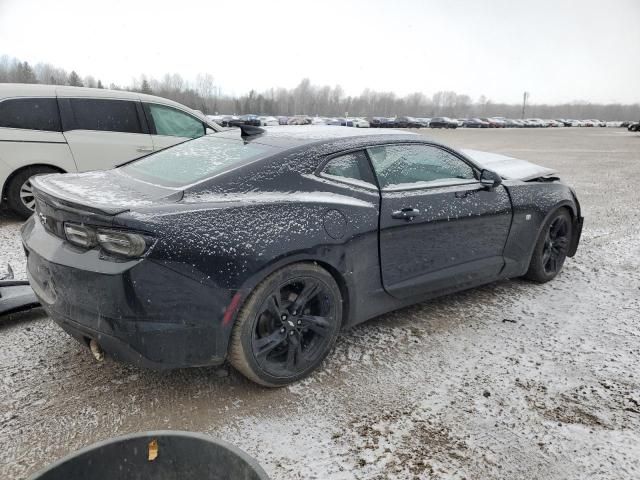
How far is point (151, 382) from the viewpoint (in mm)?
2879

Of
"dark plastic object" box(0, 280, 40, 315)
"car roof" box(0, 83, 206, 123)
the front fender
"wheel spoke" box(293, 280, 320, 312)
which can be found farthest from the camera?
"car roof" box(0, 83, 206, 123)

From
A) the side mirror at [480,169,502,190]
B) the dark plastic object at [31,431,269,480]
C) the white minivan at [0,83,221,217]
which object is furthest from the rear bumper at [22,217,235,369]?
the white minivan at [0,83,221,217]

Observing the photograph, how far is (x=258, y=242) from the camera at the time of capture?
8.51 ft

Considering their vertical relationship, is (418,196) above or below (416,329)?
above

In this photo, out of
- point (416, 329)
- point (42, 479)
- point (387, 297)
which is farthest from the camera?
point (416, 329)

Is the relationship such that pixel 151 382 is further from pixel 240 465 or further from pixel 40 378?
pixel 240 465

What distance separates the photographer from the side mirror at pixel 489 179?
3.88 metres

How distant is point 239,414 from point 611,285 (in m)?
3.69

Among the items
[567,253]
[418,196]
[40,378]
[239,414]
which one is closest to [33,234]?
[40,378]

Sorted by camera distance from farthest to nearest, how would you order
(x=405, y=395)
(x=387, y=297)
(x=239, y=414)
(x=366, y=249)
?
(x=387, y=297) → (x=366, y=249) → (x=405, y=395) → (x=239, y=414)

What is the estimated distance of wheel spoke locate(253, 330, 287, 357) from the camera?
2.69 meters

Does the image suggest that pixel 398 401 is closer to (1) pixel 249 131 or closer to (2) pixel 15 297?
(1) pixel 249 131

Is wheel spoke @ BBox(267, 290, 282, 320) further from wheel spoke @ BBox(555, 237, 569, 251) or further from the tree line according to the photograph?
the tree line

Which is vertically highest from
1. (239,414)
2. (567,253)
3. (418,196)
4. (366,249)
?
(418,196)
